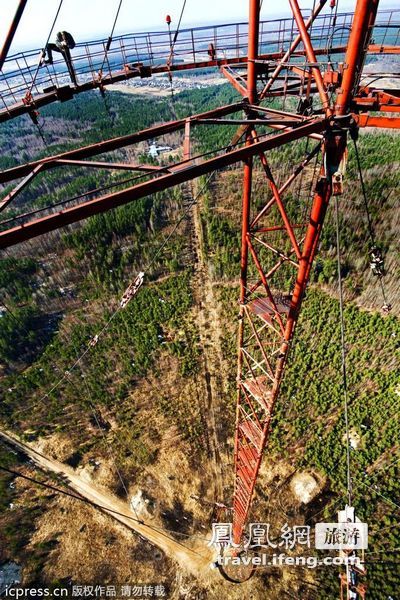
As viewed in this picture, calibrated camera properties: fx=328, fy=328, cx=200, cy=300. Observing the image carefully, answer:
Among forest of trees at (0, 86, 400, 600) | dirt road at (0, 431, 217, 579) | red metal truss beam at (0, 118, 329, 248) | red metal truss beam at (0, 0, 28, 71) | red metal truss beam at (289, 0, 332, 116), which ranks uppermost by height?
red metal truss beam at (0, 0, 28, 71)

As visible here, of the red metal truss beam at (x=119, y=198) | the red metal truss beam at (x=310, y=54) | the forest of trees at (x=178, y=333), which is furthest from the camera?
the forest of trees at (x=178, y=333)

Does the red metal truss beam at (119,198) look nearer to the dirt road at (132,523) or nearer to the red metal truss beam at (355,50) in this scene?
the red metal truss beam at (355,50)

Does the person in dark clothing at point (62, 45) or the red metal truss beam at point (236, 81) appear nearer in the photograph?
the red metal truss beam at point (236, 81)

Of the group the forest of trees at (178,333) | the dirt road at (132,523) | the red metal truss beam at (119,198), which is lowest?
the dirt road at (132,523)

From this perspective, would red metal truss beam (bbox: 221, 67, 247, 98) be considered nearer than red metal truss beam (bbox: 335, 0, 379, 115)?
No

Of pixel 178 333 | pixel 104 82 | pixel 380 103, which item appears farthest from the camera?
pixel 178 333

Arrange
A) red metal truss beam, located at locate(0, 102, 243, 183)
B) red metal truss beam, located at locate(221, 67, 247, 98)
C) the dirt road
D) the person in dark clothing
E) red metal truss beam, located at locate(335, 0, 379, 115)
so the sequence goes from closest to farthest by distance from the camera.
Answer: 1. red metal truss beam, located at locate(335, 0, 379, 115)
2. red metal truss beam, located at locate(0, 102, 243, 183)
3. red metal truss beam, located at locate(221, 67, 247, 98)
4. the person in dark clothing
5. the dirt road

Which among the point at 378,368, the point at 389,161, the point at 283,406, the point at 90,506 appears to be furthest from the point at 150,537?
the point at 389,161

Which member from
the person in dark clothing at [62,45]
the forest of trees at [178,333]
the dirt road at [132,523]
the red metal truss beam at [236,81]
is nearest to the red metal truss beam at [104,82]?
the person in dark clothing at [62,45]

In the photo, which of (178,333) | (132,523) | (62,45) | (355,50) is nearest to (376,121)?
(355,50)

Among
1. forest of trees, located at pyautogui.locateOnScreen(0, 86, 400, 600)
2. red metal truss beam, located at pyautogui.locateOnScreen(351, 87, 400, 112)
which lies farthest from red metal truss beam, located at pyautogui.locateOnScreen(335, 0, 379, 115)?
forest of trees, located at pyautogui.locateOnScreen(0, 86, 400, 600)

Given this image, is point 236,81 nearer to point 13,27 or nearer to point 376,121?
point 376,121

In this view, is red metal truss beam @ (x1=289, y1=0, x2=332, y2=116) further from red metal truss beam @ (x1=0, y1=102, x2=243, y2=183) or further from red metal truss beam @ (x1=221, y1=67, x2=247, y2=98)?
red metal truss beam @ (x1=221, y1=67, x2=247, y2=98)

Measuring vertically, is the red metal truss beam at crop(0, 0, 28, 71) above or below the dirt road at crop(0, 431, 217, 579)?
above
